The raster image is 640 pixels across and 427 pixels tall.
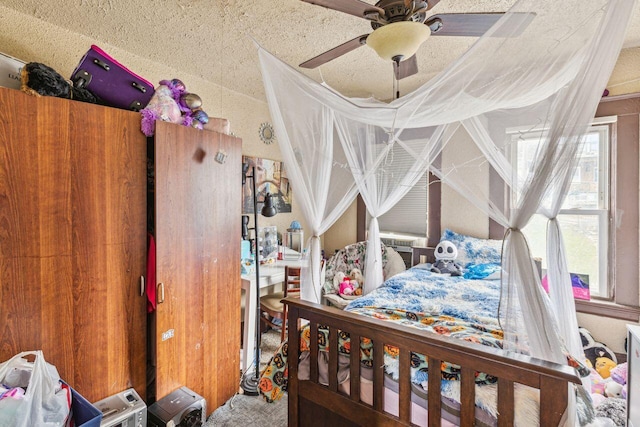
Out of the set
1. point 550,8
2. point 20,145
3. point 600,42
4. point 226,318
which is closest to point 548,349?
point 600,42

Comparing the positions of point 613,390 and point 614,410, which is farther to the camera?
point 613,390

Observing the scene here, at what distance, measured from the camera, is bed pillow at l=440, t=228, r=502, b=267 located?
2793 mm

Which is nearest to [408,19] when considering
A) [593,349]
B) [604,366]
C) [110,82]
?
[110,82]

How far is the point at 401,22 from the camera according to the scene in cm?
127

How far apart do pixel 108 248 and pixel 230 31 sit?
1.69 m

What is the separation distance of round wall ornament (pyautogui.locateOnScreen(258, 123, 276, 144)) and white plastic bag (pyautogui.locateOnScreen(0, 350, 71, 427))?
2.76 m

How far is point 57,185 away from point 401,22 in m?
1.80

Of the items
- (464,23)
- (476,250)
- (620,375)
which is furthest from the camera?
(476,250)

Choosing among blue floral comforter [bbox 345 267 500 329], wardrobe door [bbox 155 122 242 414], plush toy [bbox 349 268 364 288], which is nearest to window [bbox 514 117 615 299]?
blue floral comforter [bbox 345 267 500 329]

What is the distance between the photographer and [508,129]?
149 cm

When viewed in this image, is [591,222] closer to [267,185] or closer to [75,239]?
[267,185]

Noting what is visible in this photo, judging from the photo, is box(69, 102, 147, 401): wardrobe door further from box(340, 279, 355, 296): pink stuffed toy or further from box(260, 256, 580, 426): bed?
box(340, 279, 355, 296): pink stuffed toy

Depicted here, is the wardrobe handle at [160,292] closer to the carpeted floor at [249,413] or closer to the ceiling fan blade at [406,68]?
the carpeted floor at [249,413]

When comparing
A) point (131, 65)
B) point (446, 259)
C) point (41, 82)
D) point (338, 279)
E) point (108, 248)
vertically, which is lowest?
point (338, 279)
